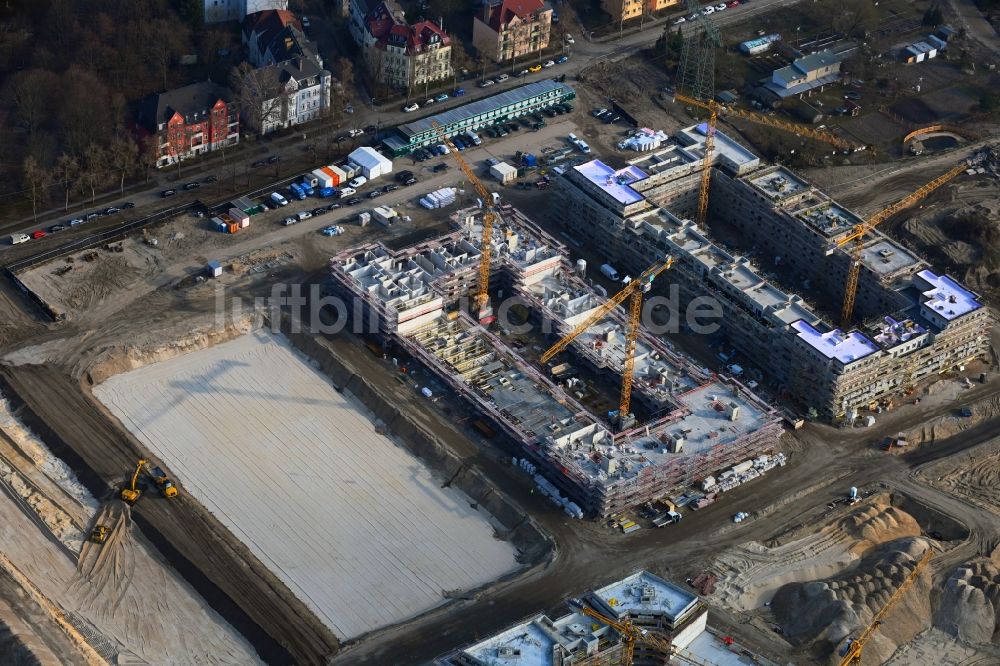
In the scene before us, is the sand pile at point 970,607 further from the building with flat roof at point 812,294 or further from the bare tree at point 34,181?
the bare tree at point 34,181

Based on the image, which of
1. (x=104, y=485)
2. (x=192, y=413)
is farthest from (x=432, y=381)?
(x=104, y=485)

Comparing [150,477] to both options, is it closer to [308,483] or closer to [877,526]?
[308,483]

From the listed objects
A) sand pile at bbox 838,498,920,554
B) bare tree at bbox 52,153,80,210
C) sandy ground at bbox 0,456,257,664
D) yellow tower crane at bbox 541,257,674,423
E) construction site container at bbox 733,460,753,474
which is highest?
bare tree at bbox 52,153,80,210

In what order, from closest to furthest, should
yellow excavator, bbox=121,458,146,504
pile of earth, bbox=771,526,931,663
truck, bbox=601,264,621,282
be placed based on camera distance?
pile of earth, bbox=771,526,931,663, yellow excavator, bbox=121,458,146,504, truck, bbox=601,264,621,282

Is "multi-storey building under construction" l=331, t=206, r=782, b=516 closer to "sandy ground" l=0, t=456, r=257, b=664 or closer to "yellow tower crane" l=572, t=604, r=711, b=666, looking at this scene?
"yellow tower crane" l=572, t=604, r=711, b=666

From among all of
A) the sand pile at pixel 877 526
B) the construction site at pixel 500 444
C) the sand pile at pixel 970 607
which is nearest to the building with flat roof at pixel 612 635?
the construction site at pixel 500 444

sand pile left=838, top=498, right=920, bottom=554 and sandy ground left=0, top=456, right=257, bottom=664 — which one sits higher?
sand pile left=838, top=498, right=920, bottom=554

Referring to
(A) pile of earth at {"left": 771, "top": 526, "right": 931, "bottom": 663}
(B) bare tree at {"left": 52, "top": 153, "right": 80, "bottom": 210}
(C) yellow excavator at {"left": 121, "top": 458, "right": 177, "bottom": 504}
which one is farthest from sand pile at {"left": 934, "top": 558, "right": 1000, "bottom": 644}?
(B) bare tree at {"left": 52, "top": 153, "right": 80, "bottom": 210}
